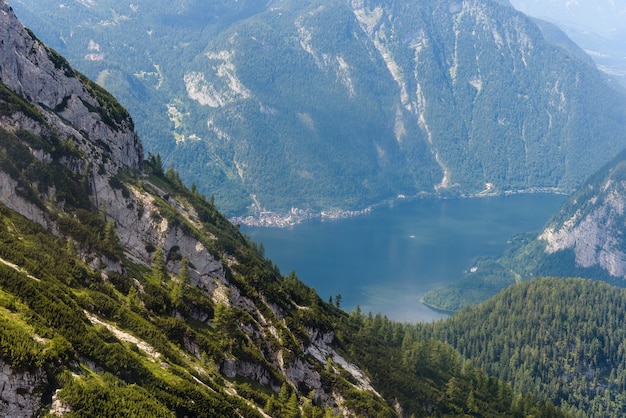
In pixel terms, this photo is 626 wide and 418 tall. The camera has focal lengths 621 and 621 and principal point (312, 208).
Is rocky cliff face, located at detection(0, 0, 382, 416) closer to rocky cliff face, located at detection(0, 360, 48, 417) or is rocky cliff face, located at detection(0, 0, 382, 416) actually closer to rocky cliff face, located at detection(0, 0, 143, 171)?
rocky cliff face, located at detection(0, 0, 143, 171)

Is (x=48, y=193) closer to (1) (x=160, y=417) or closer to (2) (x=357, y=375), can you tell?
(1) (x=160, y=417)

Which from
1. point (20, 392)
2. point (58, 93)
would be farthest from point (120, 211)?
point (20, 392)

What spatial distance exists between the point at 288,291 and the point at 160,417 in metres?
75.1

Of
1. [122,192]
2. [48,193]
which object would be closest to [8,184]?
[48,193]

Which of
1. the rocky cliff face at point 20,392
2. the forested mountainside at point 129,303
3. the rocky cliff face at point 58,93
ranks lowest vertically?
the rocky cliff face at point 20,392

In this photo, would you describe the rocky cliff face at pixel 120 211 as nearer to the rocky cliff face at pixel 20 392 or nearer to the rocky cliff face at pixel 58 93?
the rocky cliff face at pixel 58 93

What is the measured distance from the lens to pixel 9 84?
344ft

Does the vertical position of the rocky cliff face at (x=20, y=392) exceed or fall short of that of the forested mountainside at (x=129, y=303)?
it falls short

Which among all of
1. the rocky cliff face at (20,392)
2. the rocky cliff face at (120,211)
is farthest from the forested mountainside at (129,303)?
the rocky cliff face at (120,211)

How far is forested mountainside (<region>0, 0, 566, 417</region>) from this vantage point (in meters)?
56.2

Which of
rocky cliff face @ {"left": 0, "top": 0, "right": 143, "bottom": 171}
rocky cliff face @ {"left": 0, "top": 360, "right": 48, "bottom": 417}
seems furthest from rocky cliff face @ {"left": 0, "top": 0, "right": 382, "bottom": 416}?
rocky cliff face @ {"left": 0, "top": 360, "right": 48, "bottom": 417}

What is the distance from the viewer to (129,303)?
78625mm

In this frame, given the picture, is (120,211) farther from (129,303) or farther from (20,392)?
(20,392)

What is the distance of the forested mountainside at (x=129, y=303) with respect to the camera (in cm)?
5619
